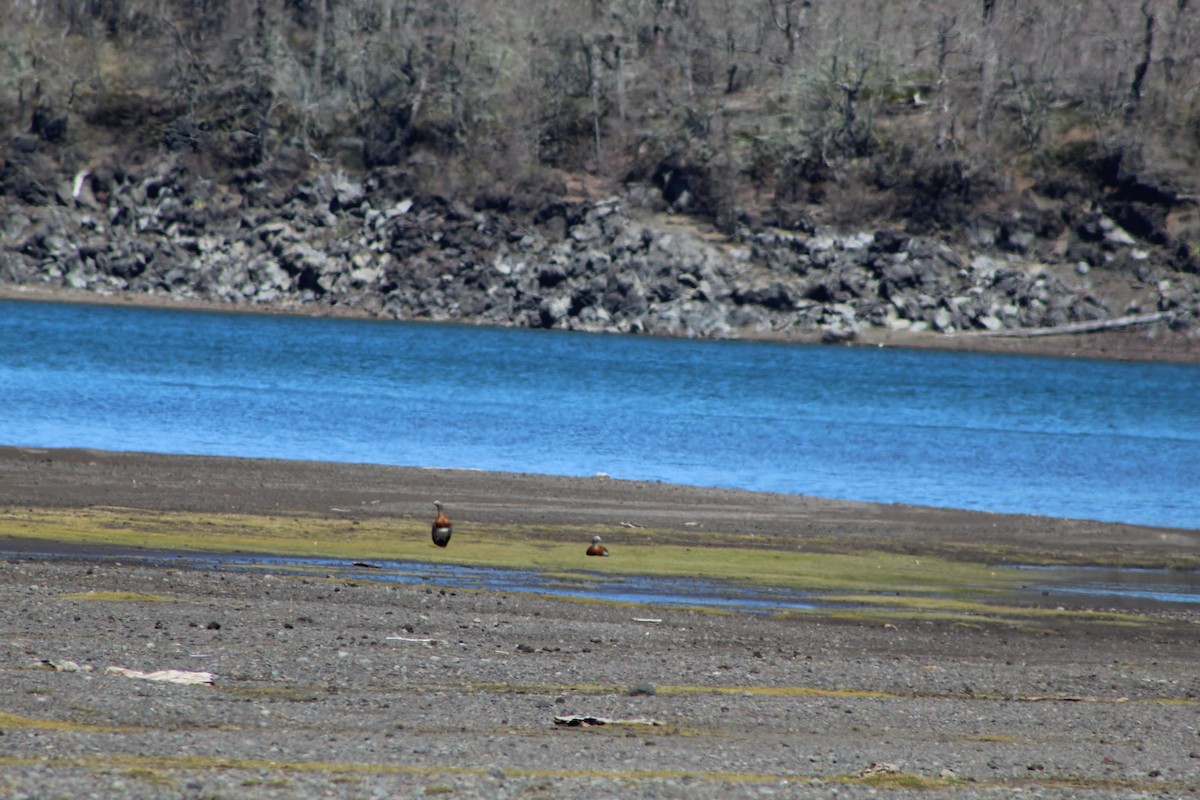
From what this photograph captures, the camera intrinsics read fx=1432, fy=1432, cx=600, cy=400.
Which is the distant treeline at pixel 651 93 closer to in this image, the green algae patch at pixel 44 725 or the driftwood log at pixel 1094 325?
the driftwood log at pixel 1094 325

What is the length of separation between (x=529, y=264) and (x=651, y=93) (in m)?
27.4

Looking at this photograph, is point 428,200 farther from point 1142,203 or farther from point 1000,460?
point 1000,460

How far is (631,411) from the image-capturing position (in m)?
54.2

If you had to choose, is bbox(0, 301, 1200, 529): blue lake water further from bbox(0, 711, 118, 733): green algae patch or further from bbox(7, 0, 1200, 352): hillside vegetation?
bbox(0, 711, 118, 733): green algae patch

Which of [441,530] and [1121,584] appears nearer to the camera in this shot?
[441,530]

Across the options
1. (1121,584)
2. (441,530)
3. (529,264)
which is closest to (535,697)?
(441,530)

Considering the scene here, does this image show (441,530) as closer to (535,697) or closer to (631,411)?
(535,697)

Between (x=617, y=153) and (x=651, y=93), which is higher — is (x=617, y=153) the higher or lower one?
Result: the lower one

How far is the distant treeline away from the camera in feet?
408

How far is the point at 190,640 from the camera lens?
11.8m

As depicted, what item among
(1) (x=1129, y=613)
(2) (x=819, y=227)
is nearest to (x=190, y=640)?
(1) (x=1129, y=613)

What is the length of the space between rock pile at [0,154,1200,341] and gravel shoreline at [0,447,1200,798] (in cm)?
9742

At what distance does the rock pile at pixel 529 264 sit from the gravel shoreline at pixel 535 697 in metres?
97.4

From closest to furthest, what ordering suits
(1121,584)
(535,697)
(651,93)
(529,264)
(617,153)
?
(535,697) < (1121,584) < (529,264) < (617,153) < (651,93)
